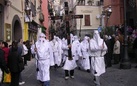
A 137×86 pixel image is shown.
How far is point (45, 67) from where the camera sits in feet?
32.7

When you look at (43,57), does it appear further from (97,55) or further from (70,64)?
(70,64)

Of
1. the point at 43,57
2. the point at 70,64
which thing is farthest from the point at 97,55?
the point at 70,64

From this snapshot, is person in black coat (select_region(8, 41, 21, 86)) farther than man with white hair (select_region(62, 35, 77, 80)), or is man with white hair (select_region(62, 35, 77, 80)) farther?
man with white hair (select_region(62, 35, 77, 80))

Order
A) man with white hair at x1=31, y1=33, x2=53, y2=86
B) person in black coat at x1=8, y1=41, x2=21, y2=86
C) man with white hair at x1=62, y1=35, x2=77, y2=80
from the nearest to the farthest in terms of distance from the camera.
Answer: person in black coat at x1=8, y1=41, x2=21, y2=86
man with white hair at x1=31, y1=33, x2=53, y2=86
man with white hair at x1=62, y1=35, x2=77, y2=80

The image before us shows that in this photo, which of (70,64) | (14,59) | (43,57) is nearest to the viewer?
(14,59)

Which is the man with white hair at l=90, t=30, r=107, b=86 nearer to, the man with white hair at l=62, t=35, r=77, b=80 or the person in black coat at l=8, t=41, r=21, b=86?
the man with white hair at l=62, t=35, r=77, b=80

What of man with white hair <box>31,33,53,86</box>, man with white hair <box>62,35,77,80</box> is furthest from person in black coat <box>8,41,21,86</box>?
man with white hair <box>62,35,77,80</box>

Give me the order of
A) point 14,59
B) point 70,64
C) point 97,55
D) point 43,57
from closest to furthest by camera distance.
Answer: point 14,59
point 43,57
point 97,55
point 70,64

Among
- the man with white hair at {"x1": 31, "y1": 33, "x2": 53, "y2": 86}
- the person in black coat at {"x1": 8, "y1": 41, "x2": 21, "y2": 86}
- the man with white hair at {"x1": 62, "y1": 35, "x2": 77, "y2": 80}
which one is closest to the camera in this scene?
the person in black coat at {"x1": 8, "y1": 41, "x2": 21, "y2": 86}

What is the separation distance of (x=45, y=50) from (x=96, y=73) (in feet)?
6.06

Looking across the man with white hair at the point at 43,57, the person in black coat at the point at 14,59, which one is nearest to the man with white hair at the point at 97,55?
the man with white hair at the point at 43,57

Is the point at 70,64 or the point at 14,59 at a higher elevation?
the point at 14,59

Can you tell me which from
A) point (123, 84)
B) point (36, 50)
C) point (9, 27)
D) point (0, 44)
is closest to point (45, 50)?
point (36, 50)

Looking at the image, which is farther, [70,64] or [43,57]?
[70,64]
